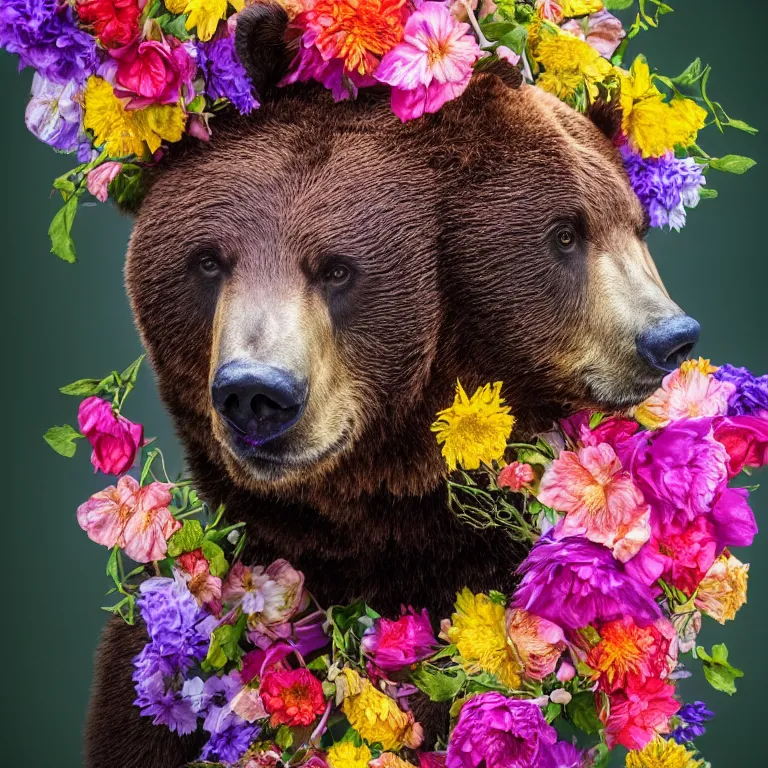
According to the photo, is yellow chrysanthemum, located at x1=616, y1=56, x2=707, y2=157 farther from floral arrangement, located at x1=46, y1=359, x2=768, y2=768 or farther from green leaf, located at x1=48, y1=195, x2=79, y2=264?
green leaf, located at x1=48, y1=195, x2=79, y2=264

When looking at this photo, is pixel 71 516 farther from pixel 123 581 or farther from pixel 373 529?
pixel 373 529

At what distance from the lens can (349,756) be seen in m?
1.57

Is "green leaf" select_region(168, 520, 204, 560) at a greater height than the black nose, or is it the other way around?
the black nose

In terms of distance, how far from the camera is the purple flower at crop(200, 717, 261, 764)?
1633 mm

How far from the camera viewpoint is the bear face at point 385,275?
1455 millimetres

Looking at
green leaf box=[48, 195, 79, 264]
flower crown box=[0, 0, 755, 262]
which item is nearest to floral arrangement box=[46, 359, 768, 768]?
green leaf box=[48, 195, 79, 264]

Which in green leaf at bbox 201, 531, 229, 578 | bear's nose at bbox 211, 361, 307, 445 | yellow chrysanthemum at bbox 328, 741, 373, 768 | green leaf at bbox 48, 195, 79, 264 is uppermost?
green leaf at bbox 48, 195, 79, 264

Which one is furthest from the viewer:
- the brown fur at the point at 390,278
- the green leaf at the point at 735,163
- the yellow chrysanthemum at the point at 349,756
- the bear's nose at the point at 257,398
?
the green leaf at the point at 735,163

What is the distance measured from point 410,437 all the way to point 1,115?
1142mm

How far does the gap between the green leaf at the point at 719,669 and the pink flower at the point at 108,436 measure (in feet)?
2.69

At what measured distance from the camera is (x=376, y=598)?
1.64m

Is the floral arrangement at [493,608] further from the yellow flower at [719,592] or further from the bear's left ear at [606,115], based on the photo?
the bear's left ear at [606,115]

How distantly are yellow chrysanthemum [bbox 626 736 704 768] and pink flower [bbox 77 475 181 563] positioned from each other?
0.71 meters

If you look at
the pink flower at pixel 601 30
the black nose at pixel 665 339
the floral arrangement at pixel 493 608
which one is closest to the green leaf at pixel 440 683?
the floral arrangement at pixel 493 608
